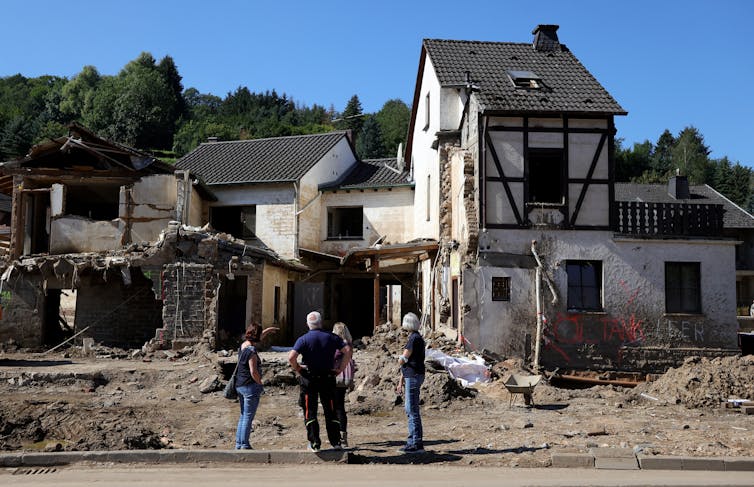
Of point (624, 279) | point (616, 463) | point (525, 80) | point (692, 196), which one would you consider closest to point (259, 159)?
point (525, 80)

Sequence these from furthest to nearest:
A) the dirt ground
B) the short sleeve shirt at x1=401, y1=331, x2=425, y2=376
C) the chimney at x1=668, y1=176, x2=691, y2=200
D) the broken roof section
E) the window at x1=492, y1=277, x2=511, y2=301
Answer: the chimney at x1=668, y1=176, x2=691, y2=200 → the broken roof section → the window at x1=492, y1=277, x2=511, y2=301 → the dirt ground → the short sleeve shirt at x1=401, y1=331, x2=425, y2=376

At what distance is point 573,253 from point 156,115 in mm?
60624

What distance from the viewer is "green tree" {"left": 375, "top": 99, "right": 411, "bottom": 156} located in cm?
6159

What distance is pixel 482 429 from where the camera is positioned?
10406 millimetres

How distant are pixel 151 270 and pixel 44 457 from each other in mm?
11726

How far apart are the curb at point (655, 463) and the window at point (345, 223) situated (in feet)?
64.9

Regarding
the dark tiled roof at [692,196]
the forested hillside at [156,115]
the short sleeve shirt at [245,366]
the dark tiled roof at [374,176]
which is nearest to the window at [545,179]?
the dark tiled roof at [374,176]

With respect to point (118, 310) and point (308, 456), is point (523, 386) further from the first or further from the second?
point (118, 310)

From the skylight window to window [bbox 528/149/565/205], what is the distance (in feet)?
8.00

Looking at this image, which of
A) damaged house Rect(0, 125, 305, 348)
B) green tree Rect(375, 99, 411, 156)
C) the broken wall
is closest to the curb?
damaged house Rect(0, 125, 305, 348)

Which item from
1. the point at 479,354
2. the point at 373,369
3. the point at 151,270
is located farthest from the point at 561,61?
the point at 151,270

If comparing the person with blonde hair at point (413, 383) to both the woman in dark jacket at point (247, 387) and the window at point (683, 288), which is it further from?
the window at point (683, 288)

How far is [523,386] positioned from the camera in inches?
484

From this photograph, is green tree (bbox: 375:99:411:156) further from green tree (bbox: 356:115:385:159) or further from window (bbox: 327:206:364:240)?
window (bbox: 327:206:364:240)
